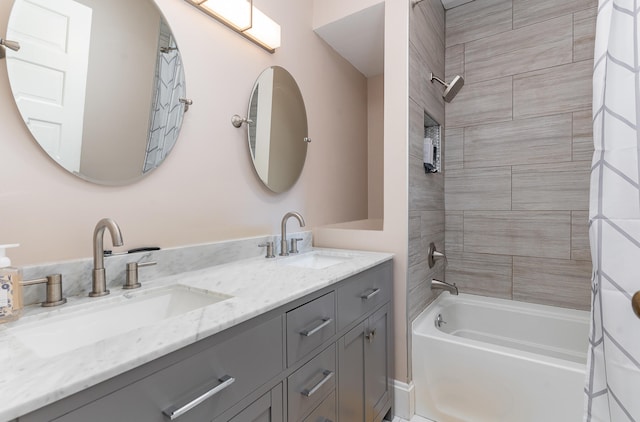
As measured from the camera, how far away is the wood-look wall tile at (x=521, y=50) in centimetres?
202

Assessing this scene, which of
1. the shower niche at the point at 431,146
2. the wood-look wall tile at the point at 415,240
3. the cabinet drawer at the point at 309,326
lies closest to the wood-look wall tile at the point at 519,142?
the shower niche at the point at 431,146

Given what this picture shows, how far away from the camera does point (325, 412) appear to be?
3.52 ft

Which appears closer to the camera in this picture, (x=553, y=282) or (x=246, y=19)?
(x=246, y=19)

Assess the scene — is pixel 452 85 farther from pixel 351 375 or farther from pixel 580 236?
pixel 351 375

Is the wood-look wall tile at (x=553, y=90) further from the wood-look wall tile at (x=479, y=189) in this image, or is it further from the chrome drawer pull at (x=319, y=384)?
the chrome drawer pull at (x=319, y=384)

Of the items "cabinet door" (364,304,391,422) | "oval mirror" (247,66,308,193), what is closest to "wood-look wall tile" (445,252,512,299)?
"cabinet door" (364,304,391,422)

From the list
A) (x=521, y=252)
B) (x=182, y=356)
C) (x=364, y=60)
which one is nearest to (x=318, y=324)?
(x=182, y=356)

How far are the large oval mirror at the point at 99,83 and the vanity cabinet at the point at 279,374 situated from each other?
0.71 m

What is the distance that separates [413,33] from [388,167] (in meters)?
0.76

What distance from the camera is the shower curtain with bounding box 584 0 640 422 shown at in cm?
72

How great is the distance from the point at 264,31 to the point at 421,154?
3.62 ft

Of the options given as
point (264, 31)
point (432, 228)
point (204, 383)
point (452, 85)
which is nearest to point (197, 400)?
point (204, 383)

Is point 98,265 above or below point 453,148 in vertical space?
below

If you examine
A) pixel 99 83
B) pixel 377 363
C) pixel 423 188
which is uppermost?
pixel 99 83
